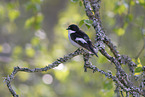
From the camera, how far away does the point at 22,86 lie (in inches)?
319

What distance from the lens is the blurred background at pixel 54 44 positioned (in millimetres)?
4883

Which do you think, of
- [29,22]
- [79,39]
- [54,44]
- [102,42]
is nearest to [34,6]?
[29,22]

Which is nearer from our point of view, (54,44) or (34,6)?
(34,6)

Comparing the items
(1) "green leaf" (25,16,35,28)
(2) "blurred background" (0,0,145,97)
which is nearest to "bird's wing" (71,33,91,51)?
(2) "blurred background" (0,0,145,97)

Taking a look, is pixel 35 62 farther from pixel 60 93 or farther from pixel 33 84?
pixel 60 93

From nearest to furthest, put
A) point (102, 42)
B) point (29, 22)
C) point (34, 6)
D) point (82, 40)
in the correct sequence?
point (102, 42)
point (82, 40)
point (34, 6)
point (29, 22)

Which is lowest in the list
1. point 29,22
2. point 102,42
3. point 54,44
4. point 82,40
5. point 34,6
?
point 102,42

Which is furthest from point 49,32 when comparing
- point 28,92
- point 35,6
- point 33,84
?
point 35,6

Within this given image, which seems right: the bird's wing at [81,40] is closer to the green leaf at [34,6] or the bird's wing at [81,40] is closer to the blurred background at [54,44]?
the blurred background at [54,44]

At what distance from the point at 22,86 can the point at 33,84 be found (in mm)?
704

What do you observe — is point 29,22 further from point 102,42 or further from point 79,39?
point 102,42

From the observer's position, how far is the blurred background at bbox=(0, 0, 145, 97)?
4.88 meters

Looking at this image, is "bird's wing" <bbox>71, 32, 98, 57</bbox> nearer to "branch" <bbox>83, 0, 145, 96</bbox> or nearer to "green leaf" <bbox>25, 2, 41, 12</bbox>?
"branch" <bbox>83, 0, 145, 96</bbox>

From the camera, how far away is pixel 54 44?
939 centimetres
